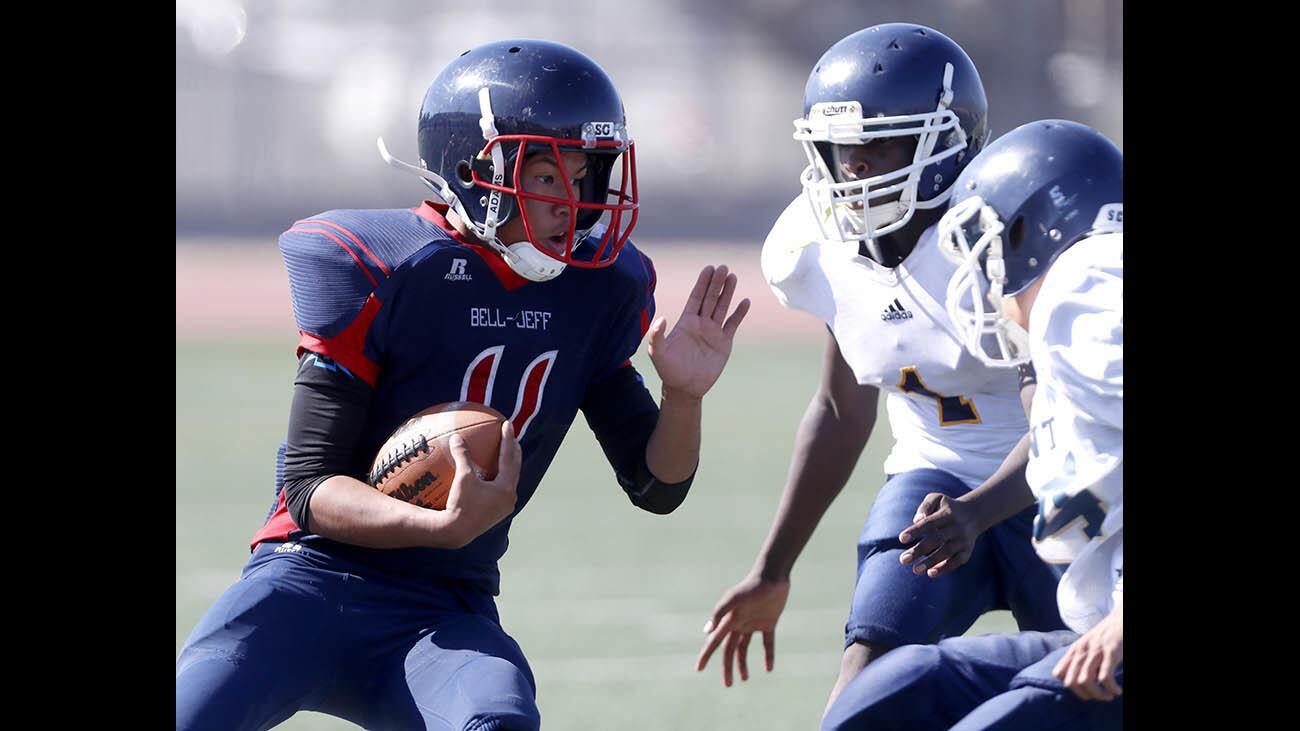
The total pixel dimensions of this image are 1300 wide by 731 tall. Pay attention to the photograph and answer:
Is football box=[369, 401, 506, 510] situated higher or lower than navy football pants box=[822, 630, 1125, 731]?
higher

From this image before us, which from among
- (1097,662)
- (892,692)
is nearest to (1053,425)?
(1097,662)

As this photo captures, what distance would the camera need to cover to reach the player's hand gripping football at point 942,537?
10.3 feet

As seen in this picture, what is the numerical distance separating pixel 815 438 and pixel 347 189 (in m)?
20.1

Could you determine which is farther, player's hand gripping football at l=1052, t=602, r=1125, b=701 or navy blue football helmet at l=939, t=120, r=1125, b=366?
navy blue football helmet at l=939, t=120, r=1125, b=366

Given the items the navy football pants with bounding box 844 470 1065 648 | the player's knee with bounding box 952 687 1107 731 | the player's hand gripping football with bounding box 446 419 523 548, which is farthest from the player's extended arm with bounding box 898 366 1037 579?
the player's hand gripping football with bounding box 446 419 523 548

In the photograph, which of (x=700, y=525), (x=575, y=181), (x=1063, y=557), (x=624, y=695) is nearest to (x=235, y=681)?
(x=575, y=181)

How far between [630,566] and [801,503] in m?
2.96

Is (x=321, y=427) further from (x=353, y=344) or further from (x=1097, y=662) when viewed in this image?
(x=1097, y=662)

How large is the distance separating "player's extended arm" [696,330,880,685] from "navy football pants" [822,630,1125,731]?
88 centimetres

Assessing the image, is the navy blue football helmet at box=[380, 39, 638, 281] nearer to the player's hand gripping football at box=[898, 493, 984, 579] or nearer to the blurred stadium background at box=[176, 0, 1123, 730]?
the player's hand gripping football at box=[898, 493, 984, 579]

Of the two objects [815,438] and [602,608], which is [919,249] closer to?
[815,438]

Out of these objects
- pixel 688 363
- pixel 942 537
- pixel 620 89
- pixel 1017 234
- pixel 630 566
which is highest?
pixel 620 89

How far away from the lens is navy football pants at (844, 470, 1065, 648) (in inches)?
129

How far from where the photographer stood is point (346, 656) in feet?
9.57
